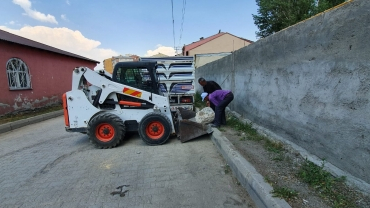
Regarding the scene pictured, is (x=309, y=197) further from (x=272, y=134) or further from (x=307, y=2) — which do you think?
(x=307, y=2)

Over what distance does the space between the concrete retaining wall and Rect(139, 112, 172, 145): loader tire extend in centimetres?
228

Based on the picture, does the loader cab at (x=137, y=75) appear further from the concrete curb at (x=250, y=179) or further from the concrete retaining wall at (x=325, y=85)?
the concrete retaining wall at (x=325, y=85)

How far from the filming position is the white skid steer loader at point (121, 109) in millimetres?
4941

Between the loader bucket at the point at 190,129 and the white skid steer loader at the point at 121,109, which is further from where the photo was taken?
the loader bucket at the point at 190,129

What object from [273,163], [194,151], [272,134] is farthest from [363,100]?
[194,151]

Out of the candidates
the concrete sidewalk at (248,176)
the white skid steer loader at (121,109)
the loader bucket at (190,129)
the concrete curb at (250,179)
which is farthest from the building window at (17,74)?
the concrete curb at (250,179)

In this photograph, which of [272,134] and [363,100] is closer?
[363,100]

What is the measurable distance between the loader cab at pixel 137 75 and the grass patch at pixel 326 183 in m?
3.65

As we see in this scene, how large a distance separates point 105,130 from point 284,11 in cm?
2611

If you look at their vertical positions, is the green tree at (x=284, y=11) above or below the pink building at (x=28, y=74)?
above

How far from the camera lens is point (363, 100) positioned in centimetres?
231

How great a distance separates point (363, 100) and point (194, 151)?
3.04 meters

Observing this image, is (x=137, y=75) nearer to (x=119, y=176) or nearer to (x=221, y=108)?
(x=221, y=108)

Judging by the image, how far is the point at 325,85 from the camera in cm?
286
